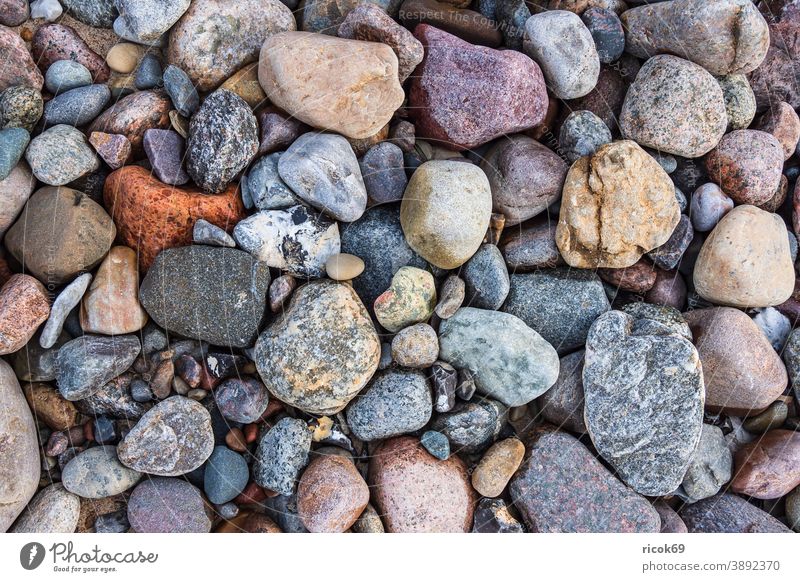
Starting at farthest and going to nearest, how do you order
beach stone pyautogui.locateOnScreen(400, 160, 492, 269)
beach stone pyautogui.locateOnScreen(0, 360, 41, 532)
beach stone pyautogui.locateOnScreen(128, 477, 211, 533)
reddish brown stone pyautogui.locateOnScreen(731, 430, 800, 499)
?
reddish brown stone pyautogui.locateOnScreen(731, 430, 800, 499), beach stone pyautogui.locateOnScreen(400, 160, 492, 269), beach stone pyautogui.locateOnScreen(128, 477, 211, 533), beach stone pyautogui.locateOnScreen(0, 360, 41, 532)

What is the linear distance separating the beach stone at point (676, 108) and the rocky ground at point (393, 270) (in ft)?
0.04

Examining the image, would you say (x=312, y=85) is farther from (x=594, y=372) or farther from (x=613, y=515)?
(x=613, y=515)

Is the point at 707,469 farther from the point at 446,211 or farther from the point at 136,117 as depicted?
the point at 136,117

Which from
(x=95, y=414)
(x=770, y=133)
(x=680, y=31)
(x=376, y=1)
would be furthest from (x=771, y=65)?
(x=95, y=414)

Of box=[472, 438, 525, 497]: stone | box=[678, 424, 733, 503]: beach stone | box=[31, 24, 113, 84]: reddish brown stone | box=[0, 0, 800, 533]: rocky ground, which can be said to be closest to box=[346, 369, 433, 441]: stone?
box=[0, 0, 800, 533]: rocky ground

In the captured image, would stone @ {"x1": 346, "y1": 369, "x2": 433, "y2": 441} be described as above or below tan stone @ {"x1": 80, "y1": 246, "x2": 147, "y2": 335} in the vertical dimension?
below

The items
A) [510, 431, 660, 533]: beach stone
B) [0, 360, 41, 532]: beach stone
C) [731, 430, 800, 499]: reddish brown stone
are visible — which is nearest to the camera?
[0, 360, 41, 532]: beach stone

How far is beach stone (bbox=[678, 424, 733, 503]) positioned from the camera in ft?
9.78

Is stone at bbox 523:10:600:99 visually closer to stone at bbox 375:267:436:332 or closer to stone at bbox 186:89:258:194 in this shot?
stone at bbox 375:267:436:332

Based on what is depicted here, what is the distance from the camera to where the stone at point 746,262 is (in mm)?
2949

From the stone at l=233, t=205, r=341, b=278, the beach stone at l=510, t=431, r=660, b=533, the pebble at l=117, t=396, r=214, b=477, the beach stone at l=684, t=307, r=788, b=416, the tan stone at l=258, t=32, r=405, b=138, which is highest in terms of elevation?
the tan stone at l=258, t=32, r=405, b=138

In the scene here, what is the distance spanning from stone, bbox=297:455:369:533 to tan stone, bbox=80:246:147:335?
111cm

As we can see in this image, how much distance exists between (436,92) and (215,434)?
2.04 meters

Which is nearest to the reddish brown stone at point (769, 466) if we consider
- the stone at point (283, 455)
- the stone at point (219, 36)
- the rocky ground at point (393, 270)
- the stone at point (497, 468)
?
the rocky ground at point (393, 270)
